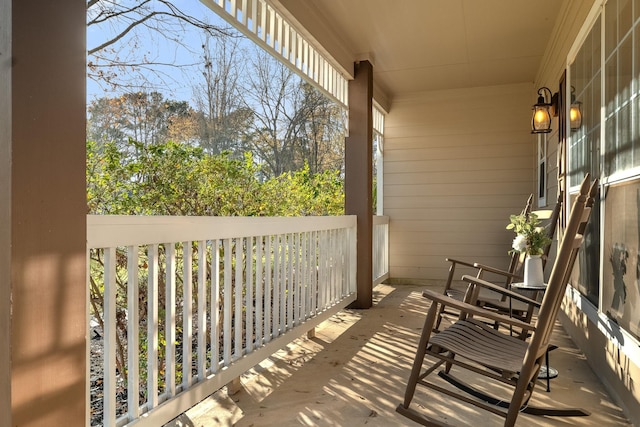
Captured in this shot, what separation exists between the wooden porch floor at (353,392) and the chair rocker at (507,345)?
0.40ft

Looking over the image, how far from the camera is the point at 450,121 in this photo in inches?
232

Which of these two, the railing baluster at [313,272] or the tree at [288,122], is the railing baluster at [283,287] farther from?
the tree at [288,122]

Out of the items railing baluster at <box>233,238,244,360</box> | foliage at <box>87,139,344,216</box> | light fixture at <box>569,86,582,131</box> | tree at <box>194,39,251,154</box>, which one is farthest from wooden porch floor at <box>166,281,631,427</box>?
tree at <box>194,39,251,154</box>

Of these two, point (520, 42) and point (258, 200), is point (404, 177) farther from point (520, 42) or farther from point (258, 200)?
point (258, 200)

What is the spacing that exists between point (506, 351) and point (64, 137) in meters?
1.99

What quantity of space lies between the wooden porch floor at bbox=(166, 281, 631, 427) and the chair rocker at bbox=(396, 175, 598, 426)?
121 mm

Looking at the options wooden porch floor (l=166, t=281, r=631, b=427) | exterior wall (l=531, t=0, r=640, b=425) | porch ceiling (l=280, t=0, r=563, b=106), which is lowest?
wooden porch floor (l=166, t=281, r=631, b=427)

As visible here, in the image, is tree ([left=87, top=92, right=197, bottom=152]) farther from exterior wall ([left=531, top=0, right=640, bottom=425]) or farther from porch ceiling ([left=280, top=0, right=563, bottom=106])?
exterior wall ([left=531, top=0, right=640, bottom=425])

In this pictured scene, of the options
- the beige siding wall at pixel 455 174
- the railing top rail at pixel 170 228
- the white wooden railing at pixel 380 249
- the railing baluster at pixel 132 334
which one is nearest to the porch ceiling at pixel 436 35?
the beige siding wall at pixel 455 174

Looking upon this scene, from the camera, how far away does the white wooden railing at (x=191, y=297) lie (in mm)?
1600

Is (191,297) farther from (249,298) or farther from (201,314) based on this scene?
(249,298)

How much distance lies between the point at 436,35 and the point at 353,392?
3283 millimetres

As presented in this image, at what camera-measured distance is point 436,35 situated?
413cm

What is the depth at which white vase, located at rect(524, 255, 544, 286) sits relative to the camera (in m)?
2.91
